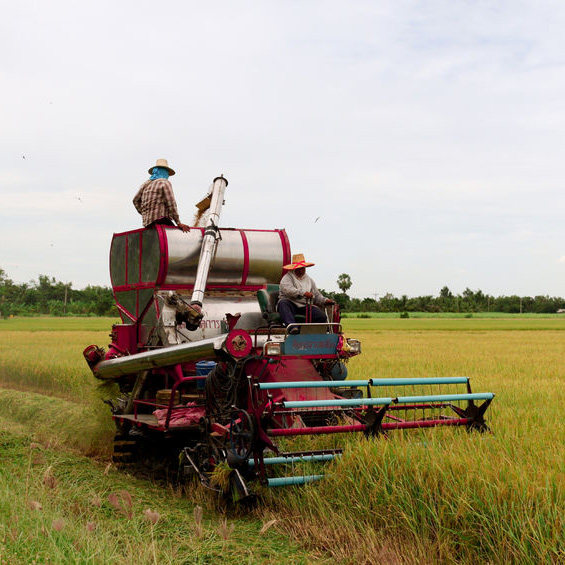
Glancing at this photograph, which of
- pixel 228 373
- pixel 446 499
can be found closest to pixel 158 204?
pixel 228 373

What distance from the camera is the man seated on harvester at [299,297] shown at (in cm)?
714

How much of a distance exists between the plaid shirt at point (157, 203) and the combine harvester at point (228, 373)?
20 centimetres

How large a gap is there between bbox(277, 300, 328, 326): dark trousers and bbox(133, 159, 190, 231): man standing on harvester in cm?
178

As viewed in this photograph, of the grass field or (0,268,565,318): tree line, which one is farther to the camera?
(0,268,565,318): tree line

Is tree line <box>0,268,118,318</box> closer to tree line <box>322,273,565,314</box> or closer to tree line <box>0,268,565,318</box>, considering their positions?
tree line <box>0,268,565,318</box>

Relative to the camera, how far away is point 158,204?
8.28 metres

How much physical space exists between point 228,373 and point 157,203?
3.33 m

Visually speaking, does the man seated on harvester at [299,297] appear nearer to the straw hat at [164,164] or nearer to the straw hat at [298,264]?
the straw hat at [298,264]

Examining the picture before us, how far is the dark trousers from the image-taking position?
7141 mm

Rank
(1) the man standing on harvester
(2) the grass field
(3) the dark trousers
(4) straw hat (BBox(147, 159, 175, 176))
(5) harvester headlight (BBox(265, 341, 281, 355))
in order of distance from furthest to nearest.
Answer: (4) straw hat (BBox(147, 159, 175, 176))
(1) the man standing on harvester
(3) the dark trousers
(5) harvester headlight (BBox(265, 341, 281, 355))
(2) the grass field

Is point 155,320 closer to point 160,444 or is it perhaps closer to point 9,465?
point 160,444

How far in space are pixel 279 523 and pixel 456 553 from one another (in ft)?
4.72

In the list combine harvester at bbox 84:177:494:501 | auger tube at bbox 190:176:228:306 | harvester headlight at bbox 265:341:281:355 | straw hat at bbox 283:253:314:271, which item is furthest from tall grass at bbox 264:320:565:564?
auger tube at bbox 190:176:228:306

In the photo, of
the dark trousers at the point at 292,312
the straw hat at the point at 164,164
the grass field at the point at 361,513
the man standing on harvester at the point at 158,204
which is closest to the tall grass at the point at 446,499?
the grass field at the point at 361,513
